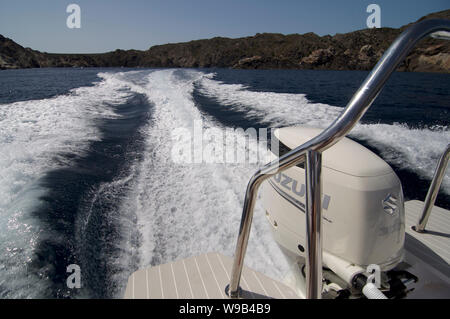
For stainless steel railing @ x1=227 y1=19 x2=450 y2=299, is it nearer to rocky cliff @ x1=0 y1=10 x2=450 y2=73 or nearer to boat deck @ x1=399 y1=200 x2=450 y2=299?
boat deck @ x1=399 y1=200 x2=450 y2=299

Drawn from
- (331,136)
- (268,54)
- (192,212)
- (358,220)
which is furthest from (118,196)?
(268,54)

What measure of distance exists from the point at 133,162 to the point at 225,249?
234 cm

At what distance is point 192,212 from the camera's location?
278 cm

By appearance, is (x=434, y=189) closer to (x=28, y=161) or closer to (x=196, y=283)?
(x=196, y=283)

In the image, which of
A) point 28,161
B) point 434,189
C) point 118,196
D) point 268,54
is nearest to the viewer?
point 434,189

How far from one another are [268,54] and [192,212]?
63.1m

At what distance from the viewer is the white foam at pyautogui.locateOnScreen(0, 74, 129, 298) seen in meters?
1.82

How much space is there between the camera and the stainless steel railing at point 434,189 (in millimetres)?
1711

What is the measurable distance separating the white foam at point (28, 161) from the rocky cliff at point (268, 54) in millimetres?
29774

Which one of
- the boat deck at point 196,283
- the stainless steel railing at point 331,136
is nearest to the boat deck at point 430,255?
the boat deck at point 196,283

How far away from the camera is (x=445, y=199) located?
9.52 ft

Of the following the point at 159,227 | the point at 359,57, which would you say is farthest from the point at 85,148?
the point at 359,57

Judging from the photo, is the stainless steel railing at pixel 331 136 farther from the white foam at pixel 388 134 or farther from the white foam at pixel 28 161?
the white foam at pixel 388 134
